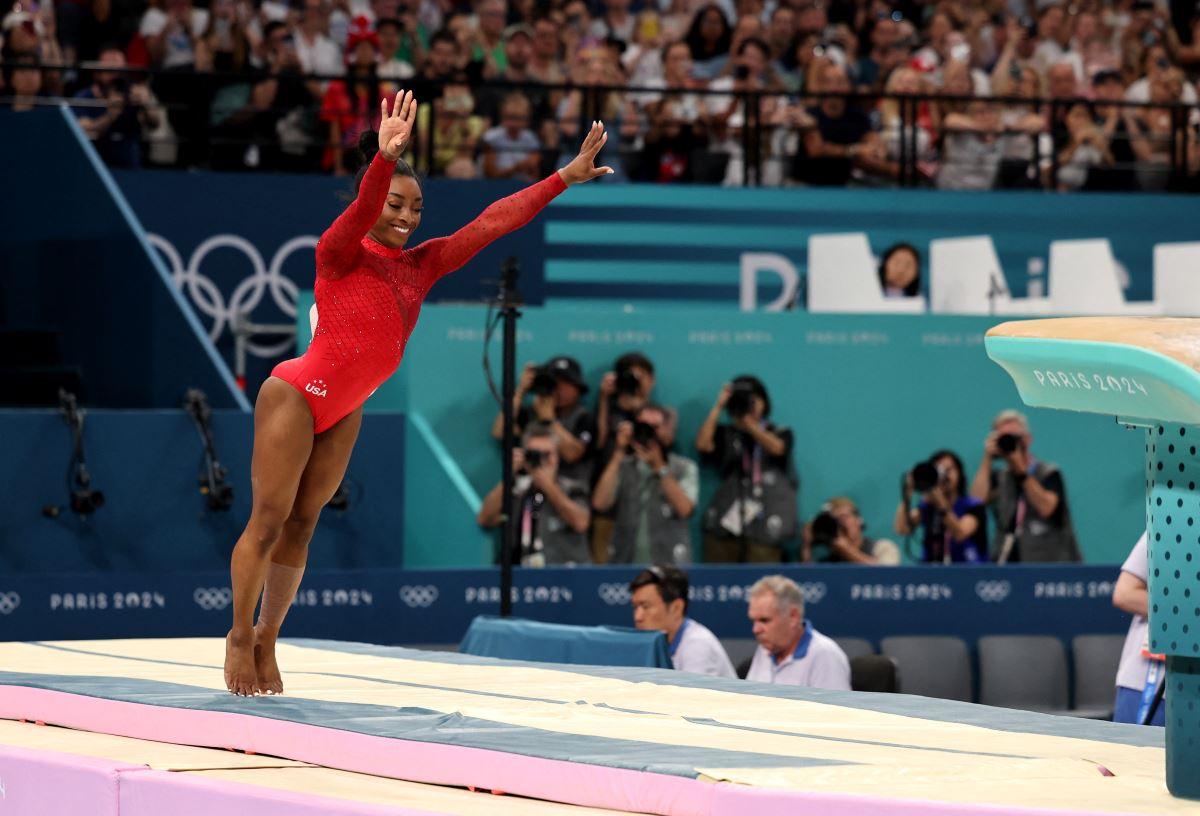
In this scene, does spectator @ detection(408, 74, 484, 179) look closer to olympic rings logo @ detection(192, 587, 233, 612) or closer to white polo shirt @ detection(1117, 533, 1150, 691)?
olympic rings logo @ detection(192, 587, 233, 612)

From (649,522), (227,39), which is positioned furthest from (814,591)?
(227,39)

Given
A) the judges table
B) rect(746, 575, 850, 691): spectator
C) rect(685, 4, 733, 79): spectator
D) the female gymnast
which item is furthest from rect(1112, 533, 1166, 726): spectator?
rect(685, 4, 733, 79): spectator

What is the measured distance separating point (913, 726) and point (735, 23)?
8.82 meters

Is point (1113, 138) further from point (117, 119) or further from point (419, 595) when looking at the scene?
point (117, 119)

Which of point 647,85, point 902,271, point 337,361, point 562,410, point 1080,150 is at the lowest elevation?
point 562,410

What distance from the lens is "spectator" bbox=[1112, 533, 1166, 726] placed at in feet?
17.3

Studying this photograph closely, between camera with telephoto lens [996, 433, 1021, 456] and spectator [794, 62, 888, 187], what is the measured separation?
265 centimetres

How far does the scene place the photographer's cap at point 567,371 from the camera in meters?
9.08

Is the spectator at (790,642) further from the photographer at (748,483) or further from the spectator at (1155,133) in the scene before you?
the spectator at (1155,133)

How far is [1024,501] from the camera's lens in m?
9.39

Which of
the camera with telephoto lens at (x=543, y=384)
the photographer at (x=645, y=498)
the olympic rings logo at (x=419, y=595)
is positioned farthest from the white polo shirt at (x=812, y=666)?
the camera with telephoto lens at (x=543, y=384)

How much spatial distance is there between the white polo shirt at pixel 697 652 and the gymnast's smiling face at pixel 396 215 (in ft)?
8.42

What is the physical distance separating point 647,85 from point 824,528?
360 cm

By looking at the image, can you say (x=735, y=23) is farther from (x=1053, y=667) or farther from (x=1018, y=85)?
(x=1053, y=667)
